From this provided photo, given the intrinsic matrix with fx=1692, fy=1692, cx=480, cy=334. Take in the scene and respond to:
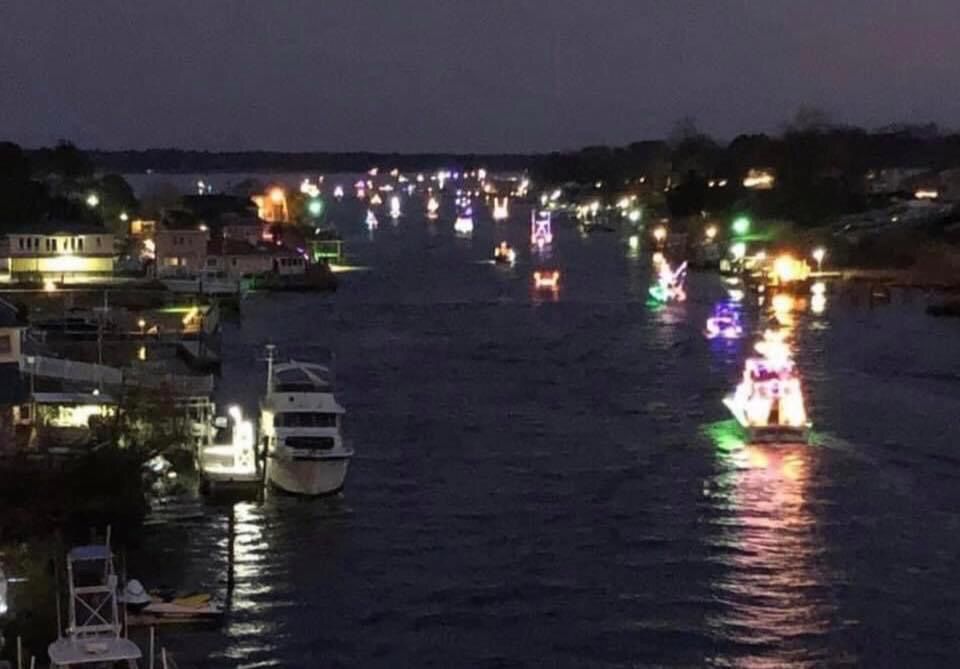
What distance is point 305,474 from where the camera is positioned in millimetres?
8242

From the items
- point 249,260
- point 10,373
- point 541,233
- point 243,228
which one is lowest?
point 10,373

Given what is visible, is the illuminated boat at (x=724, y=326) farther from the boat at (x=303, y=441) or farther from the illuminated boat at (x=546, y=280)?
the boat at (x=303, y=441)

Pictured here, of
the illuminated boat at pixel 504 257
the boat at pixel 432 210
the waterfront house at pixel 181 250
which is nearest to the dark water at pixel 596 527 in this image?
the waterfront house at pixel 181 250

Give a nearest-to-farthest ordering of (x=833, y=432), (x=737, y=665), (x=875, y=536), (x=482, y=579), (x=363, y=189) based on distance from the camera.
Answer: (x=737, y=665)
(x=482, y=579)
(x=875, y=536)
(x=833, y=432)
(x=363, y=189)

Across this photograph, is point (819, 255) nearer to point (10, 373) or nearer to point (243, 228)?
point (243, 228)

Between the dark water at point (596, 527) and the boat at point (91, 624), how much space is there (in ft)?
2.35

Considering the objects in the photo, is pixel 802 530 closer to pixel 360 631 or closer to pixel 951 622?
pixel 951 622

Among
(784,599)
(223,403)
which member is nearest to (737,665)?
(784,599)

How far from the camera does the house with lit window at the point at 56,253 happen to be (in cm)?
1845

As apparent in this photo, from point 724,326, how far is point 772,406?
5.91 m

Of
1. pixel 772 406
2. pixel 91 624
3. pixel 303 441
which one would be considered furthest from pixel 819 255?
pixel 91 624

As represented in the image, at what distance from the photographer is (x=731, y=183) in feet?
111

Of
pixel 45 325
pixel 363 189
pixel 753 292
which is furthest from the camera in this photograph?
pixel 363 189

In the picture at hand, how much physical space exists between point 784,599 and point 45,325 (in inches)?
316
